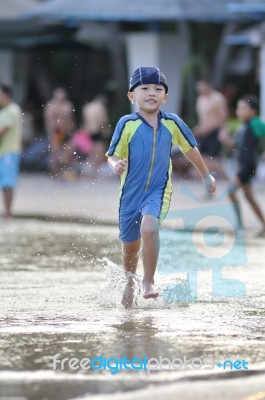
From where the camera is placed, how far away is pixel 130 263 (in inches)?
390

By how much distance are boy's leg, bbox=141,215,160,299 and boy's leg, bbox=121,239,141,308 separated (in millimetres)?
333

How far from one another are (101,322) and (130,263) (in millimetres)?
1058

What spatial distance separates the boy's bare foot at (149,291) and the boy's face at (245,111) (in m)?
7.08

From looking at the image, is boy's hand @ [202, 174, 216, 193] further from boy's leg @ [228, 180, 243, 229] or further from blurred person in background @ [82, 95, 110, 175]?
blurred person in background @ [82, 95, 110, 175]

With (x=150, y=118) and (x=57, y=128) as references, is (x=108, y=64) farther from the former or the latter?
(x=150, y=118)

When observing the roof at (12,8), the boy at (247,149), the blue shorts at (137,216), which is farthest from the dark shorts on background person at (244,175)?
the roof at (12,8)

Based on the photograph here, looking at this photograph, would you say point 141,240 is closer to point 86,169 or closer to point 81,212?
point 81,212

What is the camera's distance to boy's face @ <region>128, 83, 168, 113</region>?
9523 millimetres

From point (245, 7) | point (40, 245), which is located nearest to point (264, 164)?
point (245, 7)

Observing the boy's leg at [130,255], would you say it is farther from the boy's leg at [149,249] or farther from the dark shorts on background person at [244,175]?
the dark shorts on background person at [244,175]

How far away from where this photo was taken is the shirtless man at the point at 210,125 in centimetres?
2233

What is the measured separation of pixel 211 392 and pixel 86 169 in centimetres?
2011

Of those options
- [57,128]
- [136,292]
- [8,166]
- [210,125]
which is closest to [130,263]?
[136,292]

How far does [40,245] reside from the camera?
1441 cm
